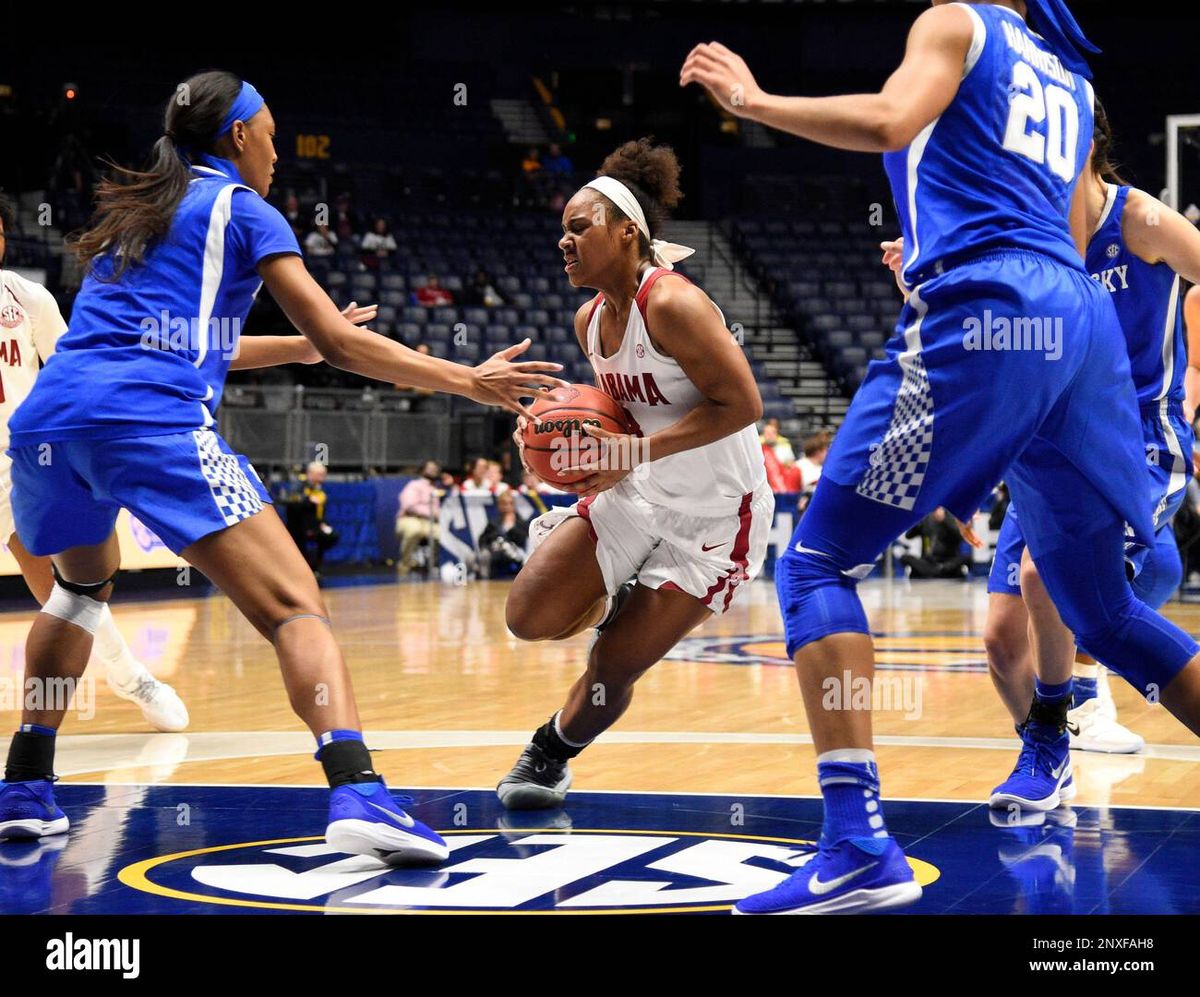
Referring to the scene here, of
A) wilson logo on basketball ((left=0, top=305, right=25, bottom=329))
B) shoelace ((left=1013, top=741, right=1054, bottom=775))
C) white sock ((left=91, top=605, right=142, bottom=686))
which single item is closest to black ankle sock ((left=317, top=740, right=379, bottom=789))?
shoelace ((left=1013, top=741, right=1054, bottom=775))

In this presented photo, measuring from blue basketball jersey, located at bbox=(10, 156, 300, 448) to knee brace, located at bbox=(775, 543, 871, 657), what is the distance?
52.2 inches

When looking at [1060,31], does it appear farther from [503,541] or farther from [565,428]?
[503,541]

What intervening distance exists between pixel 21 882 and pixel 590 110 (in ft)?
77.3

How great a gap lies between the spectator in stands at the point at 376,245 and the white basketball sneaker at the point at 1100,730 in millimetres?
16513

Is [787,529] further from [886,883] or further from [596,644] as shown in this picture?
[886,883]

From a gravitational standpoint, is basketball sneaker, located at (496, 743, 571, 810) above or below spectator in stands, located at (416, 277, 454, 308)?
below

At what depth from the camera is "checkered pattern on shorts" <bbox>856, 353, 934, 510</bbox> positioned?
2777 mm

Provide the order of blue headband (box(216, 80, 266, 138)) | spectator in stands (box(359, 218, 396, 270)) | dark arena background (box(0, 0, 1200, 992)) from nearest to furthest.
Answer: dark arena background (box(0, 0, 1200, 992)) < blue headband (box(216, 80, 266, 138)) < spectator in stands (box(359, 218, 396, 270))

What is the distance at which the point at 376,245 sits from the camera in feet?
68.5

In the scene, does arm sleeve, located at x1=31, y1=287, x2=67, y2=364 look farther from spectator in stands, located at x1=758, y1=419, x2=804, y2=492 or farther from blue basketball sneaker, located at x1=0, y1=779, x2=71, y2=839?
spectator in stands, located at x1=758, y1=419, x2=804, y2=492

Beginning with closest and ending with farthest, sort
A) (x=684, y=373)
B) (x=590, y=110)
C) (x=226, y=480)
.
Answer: (x=226, y=480) → (x=684, y=373) → (x=590, y=110)
